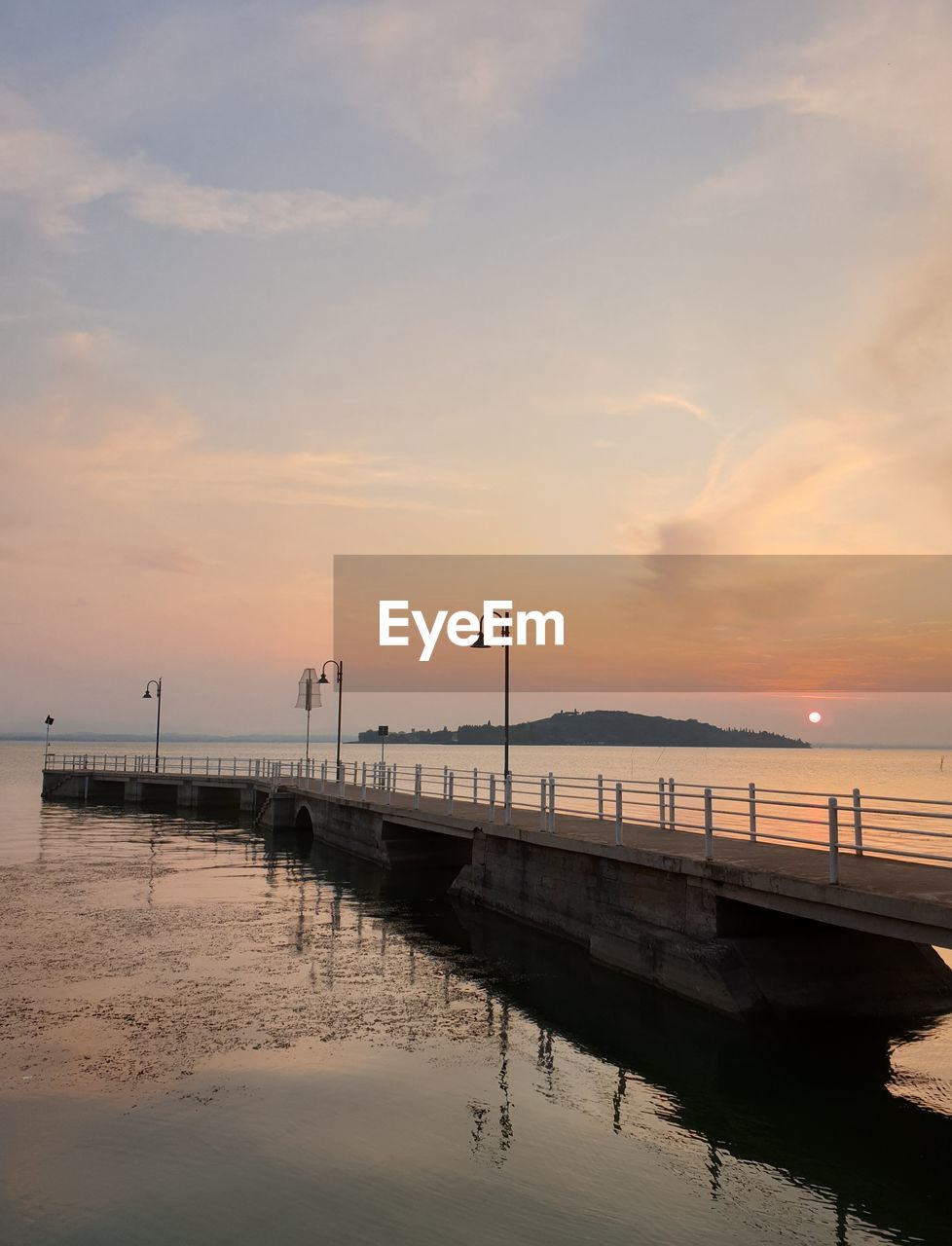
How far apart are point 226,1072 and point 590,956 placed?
8.40m

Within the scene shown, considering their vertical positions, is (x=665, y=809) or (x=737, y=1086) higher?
(x=665, y=809)

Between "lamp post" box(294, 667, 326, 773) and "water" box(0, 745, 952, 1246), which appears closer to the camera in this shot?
"water" box(0, 745, 952, 1246)

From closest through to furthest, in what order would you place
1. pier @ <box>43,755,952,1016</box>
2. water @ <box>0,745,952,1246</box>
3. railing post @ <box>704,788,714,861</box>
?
1. water @ <box>0,745,952,1246</box>
2. pier @ <box>43,755,952,1016</box>
3. railing post @ <box>704,788,714,861</box>

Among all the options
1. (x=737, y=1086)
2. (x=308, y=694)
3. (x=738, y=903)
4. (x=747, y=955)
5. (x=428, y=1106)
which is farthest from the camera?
(x=308, y=694)

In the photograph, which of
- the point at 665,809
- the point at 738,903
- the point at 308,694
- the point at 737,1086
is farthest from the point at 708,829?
the point at 308,694

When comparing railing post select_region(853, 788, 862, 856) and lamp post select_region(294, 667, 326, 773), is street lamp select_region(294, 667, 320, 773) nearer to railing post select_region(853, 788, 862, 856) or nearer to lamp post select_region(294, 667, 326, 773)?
lamp post select_region(294, 667, 326, 773)

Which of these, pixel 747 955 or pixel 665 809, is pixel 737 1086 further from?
pixel 665 809

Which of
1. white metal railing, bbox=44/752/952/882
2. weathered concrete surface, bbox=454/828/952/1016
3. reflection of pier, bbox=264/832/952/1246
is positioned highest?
white metal railing, bbox=44/752/952/882

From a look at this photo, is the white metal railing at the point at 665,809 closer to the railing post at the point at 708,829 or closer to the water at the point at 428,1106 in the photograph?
the railing post at the point at 708,829

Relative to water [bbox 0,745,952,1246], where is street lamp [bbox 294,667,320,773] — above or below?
above

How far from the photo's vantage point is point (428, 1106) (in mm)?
10820

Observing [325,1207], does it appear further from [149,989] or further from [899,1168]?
[149,989]

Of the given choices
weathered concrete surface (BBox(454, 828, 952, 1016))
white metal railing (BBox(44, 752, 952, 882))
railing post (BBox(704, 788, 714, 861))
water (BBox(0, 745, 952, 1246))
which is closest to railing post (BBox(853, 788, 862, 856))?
white metal railing (BBox(44, 752, 952, 882))

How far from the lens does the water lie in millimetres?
8438
